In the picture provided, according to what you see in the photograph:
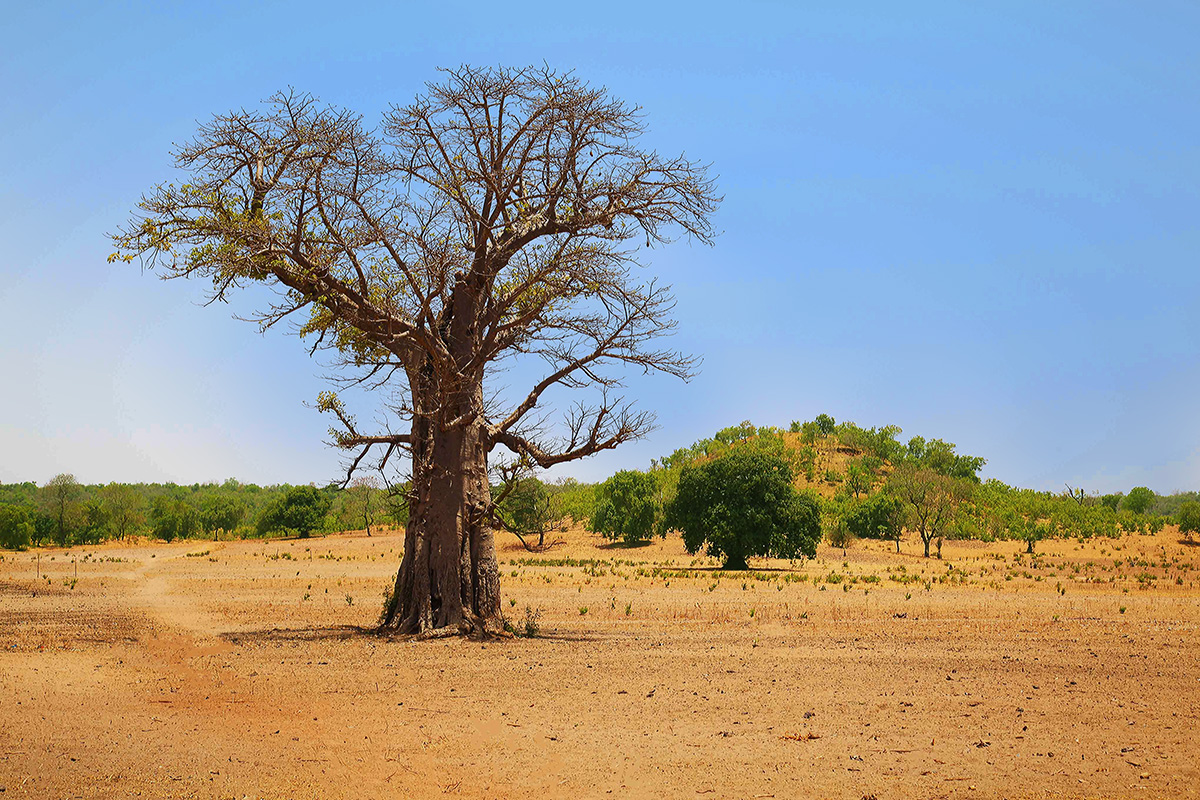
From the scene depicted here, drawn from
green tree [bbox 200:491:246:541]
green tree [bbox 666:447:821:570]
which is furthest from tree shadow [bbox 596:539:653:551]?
green tree [bbox 200:491:246:541]

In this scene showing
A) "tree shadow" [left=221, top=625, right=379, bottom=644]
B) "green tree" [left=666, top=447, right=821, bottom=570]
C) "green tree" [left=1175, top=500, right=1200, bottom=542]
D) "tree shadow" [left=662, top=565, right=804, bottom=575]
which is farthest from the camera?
"green tree" [left=1175, top=500, right=1200, bottom=542]

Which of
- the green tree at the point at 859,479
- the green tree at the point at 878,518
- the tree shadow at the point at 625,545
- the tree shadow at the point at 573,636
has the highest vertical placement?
the green tree at the point at 859,479

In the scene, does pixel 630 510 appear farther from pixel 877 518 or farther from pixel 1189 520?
pixel 1189 520

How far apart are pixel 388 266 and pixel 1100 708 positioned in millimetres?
12991

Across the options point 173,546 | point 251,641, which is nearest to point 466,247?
point 251,641

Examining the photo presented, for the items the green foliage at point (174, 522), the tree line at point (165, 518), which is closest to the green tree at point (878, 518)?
the tree line at point (165, 518)

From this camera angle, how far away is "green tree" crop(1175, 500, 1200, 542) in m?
53.5

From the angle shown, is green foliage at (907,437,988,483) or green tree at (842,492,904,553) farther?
green foliage at (907,437,988,483)

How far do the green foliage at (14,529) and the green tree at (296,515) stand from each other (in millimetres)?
15611

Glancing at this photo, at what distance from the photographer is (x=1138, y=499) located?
253 ft

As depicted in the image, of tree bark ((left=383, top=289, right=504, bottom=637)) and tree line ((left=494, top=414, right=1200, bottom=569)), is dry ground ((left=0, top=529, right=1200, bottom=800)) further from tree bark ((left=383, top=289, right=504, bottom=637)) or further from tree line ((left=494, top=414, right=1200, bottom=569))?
tree line ((left=494, top=414, right=1200, bottom=569))

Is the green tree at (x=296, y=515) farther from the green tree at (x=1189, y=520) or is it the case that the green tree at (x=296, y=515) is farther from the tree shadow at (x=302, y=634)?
the green tree at (x=1189, y=520)

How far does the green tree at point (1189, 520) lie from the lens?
53.5 meters

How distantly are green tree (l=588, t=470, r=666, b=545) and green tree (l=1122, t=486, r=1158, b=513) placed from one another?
153 feet
